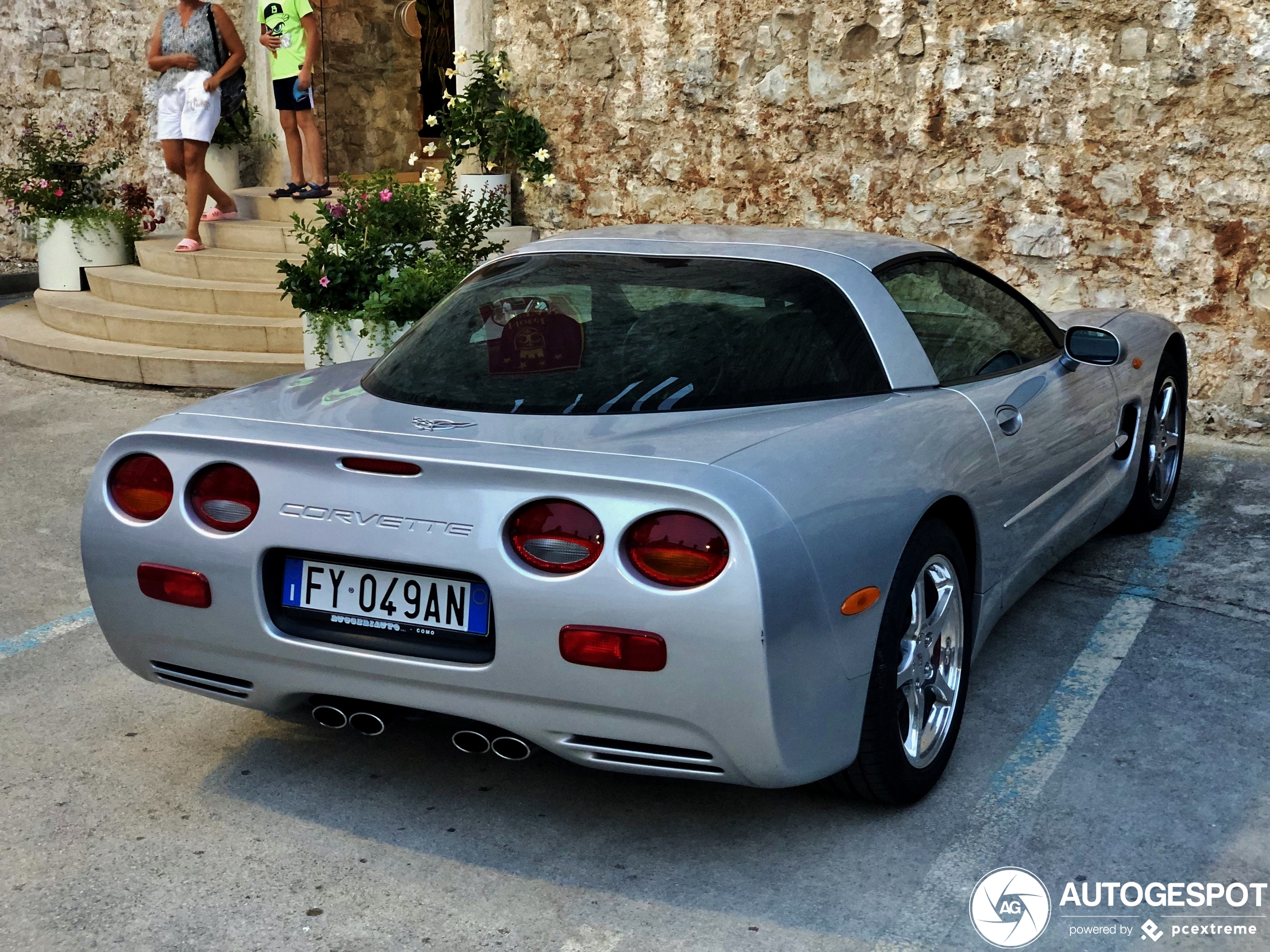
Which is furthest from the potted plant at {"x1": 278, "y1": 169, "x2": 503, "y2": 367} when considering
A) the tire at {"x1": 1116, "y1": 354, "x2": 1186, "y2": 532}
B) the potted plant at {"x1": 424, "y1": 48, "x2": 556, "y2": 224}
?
the tire at {"x1": 1116, "y1": 354, "x2": 1186, "y2": 532}

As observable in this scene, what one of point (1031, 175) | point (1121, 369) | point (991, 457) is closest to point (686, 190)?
point (1031, 175)

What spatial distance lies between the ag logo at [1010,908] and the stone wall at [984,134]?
4766 mm

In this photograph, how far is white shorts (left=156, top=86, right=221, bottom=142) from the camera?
8.80 metres

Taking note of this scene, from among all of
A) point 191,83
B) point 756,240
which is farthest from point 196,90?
point 756,240

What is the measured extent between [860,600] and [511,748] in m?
0.78

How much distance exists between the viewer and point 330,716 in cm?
284

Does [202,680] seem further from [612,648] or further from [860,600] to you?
[860,600]

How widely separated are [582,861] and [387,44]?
35.9 feet

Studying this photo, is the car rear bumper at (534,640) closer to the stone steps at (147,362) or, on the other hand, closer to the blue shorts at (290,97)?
the stone steps at (147,362)

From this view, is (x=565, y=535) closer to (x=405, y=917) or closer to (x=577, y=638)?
(x=577, y=638)

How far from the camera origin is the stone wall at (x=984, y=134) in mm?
6578

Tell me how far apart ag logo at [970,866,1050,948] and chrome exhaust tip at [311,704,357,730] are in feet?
4.42

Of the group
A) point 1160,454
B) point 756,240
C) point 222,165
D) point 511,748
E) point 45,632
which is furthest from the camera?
point 222,165

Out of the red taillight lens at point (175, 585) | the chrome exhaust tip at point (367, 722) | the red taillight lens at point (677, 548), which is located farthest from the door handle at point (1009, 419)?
the red taillight lens at point (175, 585)
